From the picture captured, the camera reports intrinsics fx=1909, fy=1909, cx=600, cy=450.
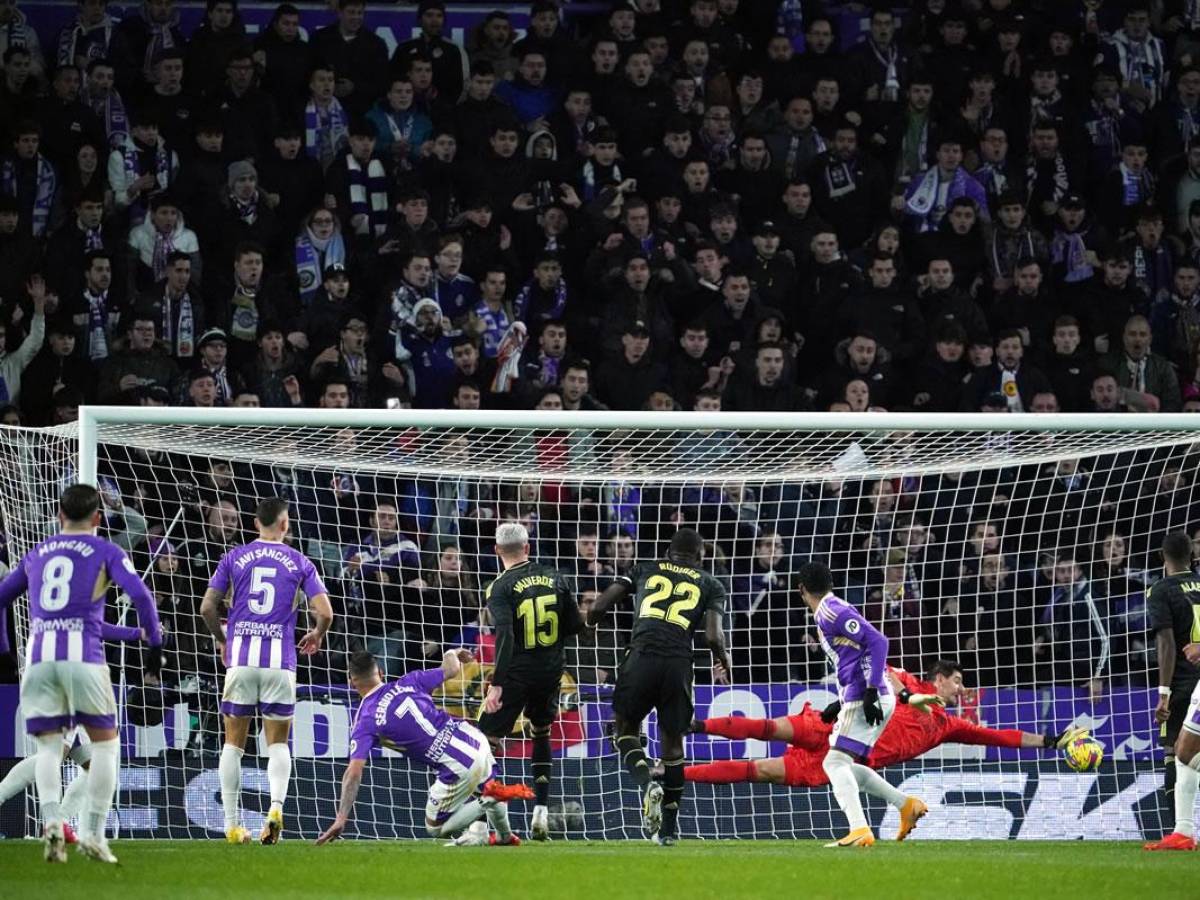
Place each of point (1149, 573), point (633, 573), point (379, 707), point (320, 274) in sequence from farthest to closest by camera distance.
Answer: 1. point (320, 274)
2. point (1149, 573)
3. point (633, 573)
4. point (379, 707)

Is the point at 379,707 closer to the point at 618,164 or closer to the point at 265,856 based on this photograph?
the point at 265,856

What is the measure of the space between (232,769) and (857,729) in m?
3.68

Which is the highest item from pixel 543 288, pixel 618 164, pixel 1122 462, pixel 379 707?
pixel 618 164

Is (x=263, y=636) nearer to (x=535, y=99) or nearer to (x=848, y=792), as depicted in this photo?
(x=848, y=792)

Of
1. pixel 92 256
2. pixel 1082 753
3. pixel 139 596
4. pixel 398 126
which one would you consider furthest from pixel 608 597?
pixel 398 126

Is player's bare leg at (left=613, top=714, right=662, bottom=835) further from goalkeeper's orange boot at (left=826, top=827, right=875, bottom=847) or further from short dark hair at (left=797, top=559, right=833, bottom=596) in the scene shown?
short dark hair at (left=797, top=559, right=833, bottom=596)

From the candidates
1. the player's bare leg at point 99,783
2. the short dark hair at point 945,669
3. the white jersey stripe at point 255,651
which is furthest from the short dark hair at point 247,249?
the player's bare leg at point 99,783

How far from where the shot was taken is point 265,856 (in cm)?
990

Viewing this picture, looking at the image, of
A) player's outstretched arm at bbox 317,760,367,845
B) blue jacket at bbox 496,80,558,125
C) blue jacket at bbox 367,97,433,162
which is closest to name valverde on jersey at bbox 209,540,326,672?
player's outstretched arm at bbox 317,760,367,845

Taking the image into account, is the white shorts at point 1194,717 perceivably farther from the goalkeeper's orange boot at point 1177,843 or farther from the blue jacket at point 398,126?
the blue jacket at point 398,126

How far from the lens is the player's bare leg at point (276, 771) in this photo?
10.7 metres

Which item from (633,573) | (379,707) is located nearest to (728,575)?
(633,573)

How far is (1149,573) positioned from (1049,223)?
14.7ft

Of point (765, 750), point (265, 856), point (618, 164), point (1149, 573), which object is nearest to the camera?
point (265, 856)
